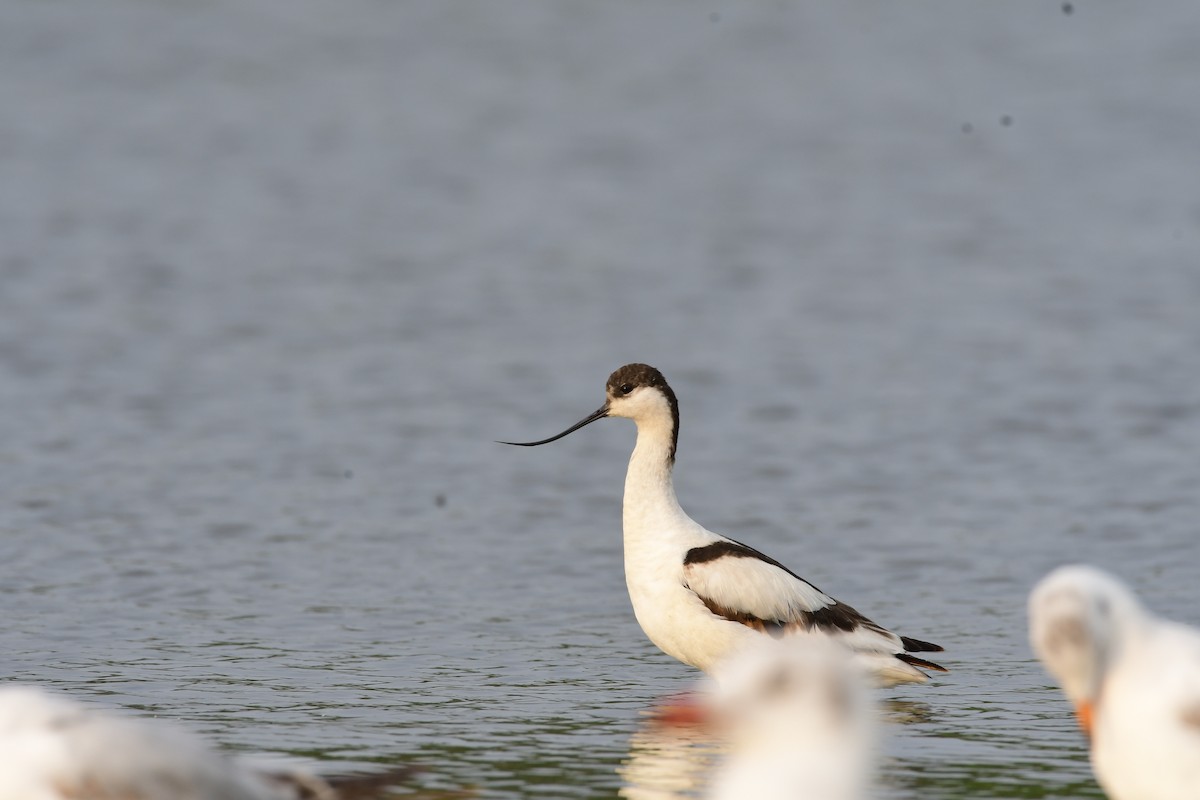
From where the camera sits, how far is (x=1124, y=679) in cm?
666

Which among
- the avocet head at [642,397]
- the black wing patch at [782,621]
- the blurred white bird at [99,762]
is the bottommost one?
the blurred white bird at [99,762]

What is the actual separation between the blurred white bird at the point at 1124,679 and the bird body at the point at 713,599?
373cm

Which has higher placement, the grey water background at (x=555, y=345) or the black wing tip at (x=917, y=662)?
the grey water background at (x=555, y=345)

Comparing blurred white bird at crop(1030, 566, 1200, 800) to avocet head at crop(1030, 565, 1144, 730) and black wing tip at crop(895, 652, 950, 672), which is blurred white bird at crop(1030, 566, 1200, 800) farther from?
black wing tip at crop(895, 652, 950, 672)

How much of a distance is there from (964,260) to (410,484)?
417 inches

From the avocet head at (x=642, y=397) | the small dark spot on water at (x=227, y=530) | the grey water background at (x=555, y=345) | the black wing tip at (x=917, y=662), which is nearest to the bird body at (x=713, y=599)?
the black wing tip at (x=917, y=662)

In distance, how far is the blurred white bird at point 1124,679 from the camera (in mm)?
6484

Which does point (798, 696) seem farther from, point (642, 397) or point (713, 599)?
point (642, 397)

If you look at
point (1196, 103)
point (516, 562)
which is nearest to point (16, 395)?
point (516, 562)

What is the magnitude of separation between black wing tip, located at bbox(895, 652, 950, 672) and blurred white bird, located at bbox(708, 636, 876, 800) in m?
4.27

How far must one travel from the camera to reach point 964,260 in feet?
79.9

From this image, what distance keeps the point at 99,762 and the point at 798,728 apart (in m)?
2.23

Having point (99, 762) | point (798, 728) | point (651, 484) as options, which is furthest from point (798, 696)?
point (651, 484)

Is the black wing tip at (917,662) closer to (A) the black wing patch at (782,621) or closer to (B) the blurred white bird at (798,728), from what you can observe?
(A) the black wing patch at (782,621)
